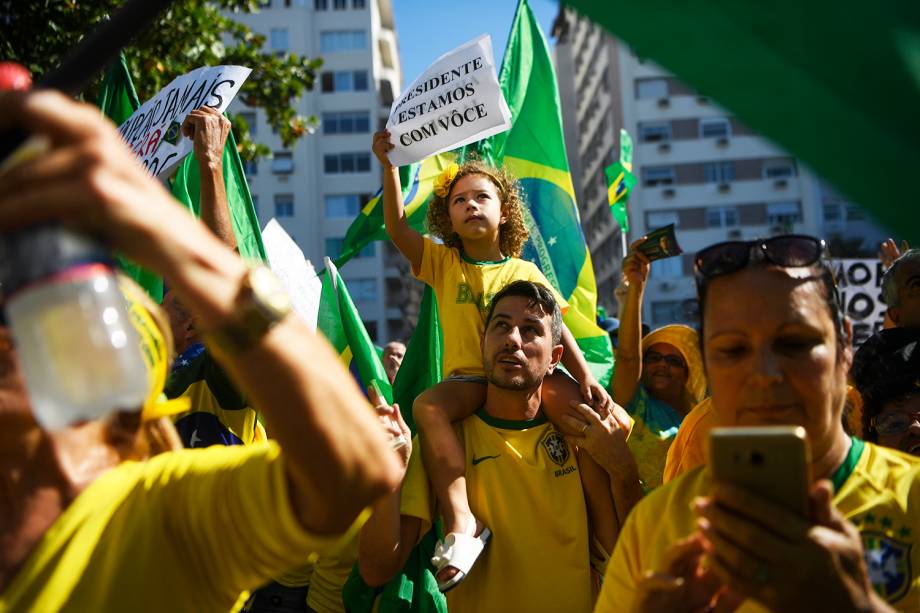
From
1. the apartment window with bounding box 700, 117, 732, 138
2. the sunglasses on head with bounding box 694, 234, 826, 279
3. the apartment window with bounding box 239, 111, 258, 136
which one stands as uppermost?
the apartment window with bounding box 239, 111, 258, 136

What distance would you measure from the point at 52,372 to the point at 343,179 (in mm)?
54167

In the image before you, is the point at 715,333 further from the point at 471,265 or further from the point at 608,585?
the point at 471,265

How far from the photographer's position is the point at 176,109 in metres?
4.29

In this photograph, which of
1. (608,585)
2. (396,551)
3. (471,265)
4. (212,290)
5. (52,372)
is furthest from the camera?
(471,265)

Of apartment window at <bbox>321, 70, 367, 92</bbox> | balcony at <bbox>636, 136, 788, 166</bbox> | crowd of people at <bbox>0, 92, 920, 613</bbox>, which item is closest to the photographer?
crowd of people at <bbox>0, 92, 920, 613</bbox>

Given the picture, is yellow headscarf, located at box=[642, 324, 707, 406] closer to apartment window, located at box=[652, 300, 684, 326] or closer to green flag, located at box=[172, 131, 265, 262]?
green flag, located at box=[172, 131, 265, 262]

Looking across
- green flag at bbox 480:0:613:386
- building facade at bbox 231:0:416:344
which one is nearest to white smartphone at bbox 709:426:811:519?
green flag at bbox 480:0:613:386

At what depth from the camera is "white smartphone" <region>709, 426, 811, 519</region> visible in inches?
53.2

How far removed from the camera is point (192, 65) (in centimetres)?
886

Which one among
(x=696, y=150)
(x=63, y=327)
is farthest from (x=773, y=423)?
(x=696, y=150)

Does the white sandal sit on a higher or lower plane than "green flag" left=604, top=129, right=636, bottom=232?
lower

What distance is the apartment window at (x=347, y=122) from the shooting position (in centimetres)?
5559

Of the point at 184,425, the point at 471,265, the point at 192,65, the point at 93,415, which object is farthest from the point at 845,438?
the point at 192,65

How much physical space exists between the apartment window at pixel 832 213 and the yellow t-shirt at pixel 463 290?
160 feet
